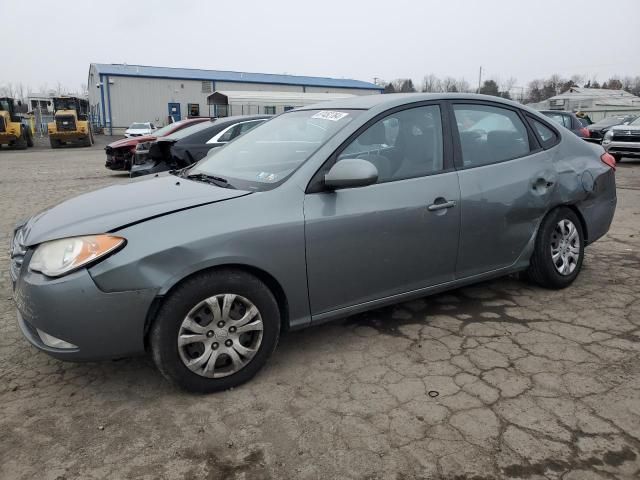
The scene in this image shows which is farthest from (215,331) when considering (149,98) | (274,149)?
(149,98)

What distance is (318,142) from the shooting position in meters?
3.33

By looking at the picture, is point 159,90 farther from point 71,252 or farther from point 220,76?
point 71,252

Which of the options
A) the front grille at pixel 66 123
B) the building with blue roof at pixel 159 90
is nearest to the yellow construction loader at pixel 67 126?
the front grille at pixel 66 123

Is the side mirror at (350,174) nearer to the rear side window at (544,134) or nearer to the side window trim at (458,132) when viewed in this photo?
the side window trim at (458,132)

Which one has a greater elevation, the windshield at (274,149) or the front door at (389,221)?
the windshield at (274,149)

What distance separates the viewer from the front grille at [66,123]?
29016mm

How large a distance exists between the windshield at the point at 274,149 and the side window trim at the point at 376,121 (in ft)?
0.39

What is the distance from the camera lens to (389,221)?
3.27m

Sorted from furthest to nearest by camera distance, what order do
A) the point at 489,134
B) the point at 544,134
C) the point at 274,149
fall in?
the point at 544,134, the point at 489,134, the point at 274,149

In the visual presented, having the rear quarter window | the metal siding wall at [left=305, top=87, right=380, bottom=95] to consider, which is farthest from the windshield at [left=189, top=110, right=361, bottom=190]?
the metal siding wall at [left=305, top=87, right=380, bottom=95]

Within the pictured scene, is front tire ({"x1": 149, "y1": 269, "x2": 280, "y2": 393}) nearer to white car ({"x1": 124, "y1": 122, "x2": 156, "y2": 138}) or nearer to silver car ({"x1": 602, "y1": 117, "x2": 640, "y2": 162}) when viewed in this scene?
silver car ({"x1": 602, "y1": 117, "x2": 640, "y2": 162})

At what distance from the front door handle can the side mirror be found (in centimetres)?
58

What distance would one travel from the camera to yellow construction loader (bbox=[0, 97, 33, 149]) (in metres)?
25.9

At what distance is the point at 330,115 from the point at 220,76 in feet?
161
